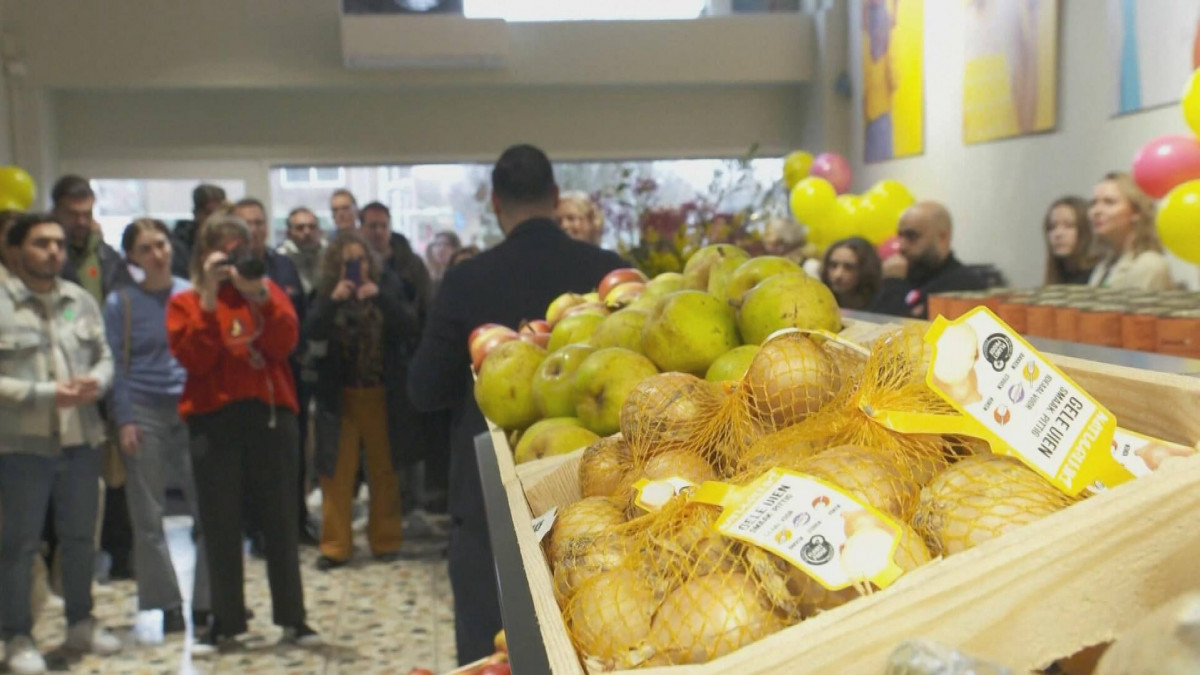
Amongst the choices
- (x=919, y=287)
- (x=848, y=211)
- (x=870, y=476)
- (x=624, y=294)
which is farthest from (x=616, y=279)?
(x=848, y=211)

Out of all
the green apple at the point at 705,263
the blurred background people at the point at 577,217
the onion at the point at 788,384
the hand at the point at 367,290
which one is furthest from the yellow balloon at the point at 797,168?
the onion at the point at 788,384

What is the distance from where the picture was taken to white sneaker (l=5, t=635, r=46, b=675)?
12.3 ft

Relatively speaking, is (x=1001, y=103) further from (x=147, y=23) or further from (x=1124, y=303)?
(x=147, y=23)

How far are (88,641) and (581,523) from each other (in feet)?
12.2

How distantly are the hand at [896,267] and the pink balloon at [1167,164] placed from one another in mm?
1366

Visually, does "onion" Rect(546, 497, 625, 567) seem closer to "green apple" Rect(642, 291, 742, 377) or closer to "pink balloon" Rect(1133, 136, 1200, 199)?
"green apple" Rect(642, 291, 742, 377)

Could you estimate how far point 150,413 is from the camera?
14.1ft

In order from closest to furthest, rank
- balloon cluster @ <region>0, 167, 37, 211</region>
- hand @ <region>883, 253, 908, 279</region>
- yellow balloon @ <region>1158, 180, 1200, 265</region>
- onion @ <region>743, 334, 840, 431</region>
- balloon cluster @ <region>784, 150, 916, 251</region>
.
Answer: onion @ <region>743, 334, 840, 431</region> → yellow balloon @ <region>1158, 180, 1200, 265</region> → hand @ <region>883, 253, 908, 279</region> → balloon cluster @ <region>0, 167, 37, 211</region> → balloon cluster @ <region>784, 150, 916, 251</region>

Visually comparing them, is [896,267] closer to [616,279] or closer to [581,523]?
[616,279]

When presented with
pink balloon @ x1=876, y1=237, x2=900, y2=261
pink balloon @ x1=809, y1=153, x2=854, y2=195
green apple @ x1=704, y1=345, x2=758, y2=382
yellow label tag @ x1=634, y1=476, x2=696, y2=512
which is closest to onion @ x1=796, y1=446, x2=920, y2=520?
yellow label tag @ x1=634, y1=476, x2=696, y2=512

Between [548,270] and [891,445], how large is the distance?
198cm

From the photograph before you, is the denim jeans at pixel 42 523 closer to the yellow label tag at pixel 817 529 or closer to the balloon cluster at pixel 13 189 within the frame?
the balloon cluster at pixel 13 189

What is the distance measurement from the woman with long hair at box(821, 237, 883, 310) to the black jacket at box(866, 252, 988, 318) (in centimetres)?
12

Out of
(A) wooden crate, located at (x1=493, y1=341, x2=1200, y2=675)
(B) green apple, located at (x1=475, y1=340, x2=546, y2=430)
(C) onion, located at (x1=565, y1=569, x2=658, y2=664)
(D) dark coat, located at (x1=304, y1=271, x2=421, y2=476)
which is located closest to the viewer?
(A) wooden crate, located at (x1=493, y1=341, x2=1200, y2=675)
